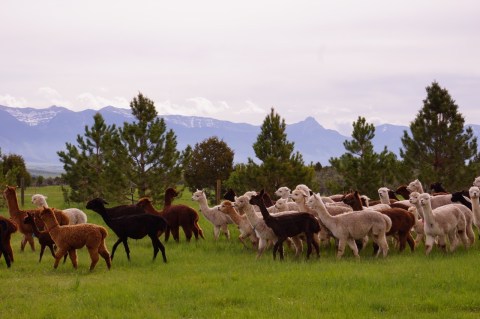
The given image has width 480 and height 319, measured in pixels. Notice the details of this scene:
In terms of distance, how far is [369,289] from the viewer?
10.1 meters

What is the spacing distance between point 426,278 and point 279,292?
2994mm

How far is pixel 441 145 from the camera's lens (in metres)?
25.6

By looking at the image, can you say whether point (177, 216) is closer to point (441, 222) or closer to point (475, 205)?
point (441, 222)

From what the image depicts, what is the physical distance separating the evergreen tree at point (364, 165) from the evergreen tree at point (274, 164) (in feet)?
5.99

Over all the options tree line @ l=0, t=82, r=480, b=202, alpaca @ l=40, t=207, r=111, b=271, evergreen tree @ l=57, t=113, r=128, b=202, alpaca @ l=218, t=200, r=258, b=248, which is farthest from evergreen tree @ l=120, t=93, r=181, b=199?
alpaca @ l=40, t=207, r=111, b=271

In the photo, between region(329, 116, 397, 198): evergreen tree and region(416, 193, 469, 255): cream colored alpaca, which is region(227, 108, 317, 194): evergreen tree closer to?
region(329, 116, 397, 198): evergreen tree

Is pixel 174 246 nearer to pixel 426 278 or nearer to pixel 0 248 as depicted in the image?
pixel 0 248

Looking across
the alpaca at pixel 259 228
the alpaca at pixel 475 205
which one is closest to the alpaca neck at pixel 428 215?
the alpaca at pixel 475 205

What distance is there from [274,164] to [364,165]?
4121 mm

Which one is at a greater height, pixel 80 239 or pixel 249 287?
pixel 80 239

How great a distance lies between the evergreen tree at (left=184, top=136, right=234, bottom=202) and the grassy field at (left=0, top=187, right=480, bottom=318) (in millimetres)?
27917

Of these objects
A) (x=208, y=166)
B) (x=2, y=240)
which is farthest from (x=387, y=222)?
(x=208, y=166)

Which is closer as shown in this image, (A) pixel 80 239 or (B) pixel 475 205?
(A) pixel 80 239

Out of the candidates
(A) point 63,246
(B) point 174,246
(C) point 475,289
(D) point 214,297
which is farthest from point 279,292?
(B) point 174,246
